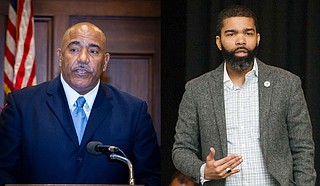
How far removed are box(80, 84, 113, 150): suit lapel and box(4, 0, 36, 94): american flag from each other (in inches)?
54.6

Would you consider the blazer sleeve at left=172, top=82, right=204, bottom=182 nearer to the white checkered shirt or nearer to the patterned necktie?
the white checkered shirt

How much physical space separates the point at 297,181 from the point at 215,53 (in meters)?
1.69

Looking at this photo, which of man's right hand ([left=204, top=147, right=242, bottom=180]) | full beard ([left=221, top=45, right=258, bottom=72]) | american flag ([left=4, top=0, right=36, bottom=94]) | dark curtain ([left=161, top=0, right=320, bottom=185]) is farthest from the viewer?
american flag ([left=4, top=0, right=36, bottom=94])

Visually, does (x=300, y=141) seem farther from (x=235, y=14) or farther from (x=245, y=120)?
(x=235, y=14)

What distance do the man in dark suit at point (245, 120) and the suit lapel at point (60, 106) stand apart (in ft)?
1.75

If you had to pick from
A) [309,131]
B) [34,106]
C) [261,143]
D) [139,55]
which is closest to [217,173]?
[261,143]

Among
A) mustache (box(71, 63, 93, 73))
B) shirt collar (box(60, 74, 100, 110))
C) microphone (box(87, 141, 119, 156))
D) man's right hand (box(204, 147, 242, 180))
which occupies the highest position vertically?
mustache (box(71, 63, 93, 73))

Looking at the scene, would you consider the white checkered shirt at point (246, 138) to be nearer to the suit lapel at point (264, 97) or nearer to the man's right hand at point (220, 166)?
the suit lapel at point (264, 97)

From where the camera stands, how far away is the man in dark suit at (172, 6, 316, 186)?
383 centimetres

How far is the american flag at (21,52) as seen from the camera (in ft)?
18.0

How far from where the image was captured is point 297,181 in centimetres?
382

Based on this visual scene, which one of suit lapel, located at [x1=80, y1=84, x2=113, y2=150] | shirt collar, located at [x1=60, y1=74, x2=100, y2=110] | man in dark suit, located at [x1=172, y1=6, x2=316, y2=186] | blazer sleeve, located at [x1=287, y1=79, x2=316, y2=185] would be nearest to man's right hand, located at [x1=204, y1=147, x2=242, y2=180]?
man in dark suit, located at [x1=172, y1=6, x2=316, y2=186]

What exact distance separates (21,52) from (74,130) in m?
1.61

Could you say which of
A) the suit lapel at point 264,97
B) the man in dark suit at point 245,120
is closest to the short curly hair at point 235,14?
the man in dark suit at point 245,120
